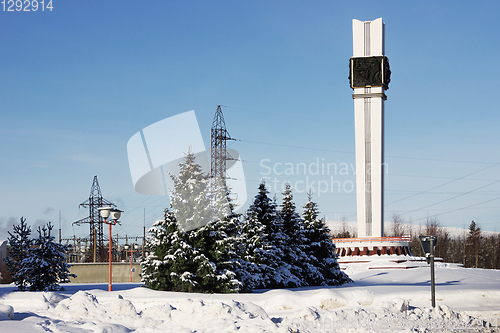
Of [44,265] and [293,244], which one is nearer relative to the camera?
[44,265]

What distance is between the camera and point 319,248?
3088 cm

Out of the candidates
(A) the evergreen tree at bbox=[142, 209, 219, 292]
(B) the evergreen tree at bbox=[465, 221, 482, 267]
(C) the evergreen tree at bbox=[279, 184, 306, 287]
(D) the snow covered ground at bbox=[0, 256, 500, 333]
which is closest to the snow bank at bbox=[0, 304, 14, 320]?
(D) the snow covered ground at bbox=[0, 256, 500, 333]

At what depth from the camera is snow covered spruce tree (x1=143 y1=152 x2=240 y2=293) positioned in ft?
66.6

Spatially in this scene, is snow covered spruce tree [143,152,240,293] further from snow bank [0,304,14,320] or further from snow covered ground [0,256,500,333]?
snow bank [0,304,14,320]

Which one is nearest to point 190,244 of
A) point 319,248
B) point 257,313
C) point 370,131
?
point 257,313

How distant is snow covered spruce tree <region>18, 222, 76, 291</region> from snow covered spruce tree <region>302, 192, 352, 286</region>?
14.9 m

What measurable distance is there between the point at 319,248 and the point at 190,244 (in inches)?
490

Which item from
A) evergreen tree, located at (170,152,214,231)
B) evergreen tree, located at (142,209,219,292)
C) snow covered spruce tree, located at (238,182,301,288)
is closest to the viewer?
evergreen tree, located at (142,209,219,292)

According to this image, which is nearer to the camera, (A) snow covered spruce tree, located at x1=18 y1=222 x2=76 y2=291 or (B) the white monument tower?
(A) snow covered spruce tree, located at x1=18 y1=222 x2=76 y2=291

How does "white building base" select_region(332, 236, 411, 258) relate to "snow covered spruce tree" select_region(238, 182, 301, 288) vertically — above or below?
below

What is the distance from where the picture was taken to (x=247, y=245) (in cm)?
2483

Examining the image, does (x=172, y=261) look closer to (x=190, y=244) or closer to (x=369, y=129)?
(x=190, y=244)

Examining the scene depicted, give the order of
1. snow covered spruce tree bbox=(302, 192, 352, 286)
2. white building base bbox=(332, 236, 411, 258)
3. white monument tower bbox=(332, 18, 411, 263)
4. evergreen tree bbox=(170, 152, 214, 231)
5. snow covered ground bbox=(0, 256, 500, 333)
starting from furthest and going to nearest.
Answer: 1. white building base bbox=(332, 236, 411, 258)
2. white monument tower bbox=(332, 18, 411, 263)
3. snow covered spruce tree bbox=(302, 192, 352, 286)
4. evergreen tree bbox=(170, 152, 214, 231)
5. snow covered ground bbox=(0, 256, 500, 333)

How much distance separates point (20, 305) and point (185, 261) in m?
6.86
